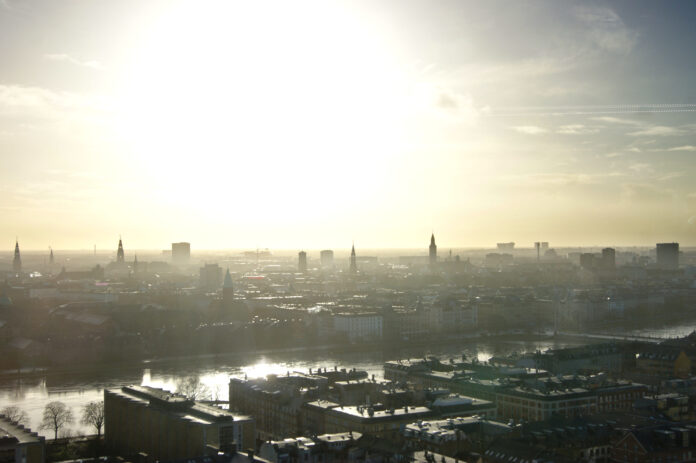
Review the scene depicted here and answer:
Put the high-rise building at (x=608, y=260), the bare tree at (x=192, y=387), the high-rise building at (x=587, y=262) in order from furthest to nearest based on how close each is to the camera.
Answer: the high-rise building at (x=587, y=262) → the high-rise building at (x=608, y=260) → the bare tree at (x=192, y=387)

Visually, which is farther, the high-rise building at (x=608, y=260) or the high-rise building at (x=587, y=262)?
the high-rise building at (x=587, y=262)

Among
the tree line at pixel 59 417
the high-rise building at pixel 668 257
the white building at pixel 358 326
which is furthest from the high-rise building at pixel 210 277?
the tree line at pixel 59 417

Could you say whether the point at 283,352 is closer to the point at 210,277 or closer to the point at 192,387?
the point at 192,387

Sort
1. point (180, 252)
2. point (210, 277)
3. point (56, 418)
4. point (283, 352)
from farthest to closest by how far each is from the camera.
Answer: point (180, 252) < point (210, 277) < point (283, 352) < point (56, 418)

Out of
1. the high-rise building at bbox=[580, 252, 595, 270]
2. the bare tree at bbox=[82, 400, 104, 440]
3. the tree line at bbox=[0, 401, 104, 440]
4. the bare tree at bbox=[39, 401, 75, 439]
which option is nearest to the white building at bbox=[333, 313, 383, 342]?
the bare tree at bbox=[82, 400, 104, 440]

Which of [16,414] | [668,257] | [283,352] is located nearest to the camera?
[16,414]

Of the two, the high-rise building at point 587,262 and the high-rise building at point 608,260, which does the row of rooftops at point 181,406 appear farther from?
the high-rise building at point 608,260

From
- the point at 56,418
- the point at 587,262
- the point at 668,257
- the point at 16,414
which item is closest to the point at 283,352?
the point at 16,414
